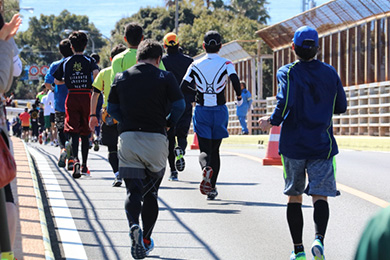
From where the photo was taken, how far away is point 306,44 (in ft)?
19.1

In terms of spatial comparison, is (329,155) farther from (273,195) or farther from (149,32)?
(149,32)

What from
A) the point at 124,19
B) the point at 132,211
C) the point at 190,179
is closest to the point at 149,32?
the point at 124,19

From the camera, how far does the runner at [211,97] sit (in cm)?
929

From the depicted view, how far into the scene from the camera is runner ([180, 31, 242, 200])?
9289mm

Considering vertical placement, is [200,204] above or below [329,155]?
below

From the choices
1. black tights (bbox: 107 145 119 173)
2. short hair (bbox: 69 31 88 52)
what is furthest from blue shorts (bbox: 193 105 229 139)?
short hair (bbox: 69 31 88 52)

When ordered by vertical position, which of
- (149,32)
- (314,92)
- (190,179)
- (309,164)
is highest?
(149,32)

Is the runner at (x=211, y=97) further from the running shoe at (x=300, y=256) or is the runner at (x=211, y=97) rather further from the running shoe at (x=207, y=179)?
the running shoe at (x=300, y=256)

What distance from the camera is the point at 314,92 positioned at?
579cm

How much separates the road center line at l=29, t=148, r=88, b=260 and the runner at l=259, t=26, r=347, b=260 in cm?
172

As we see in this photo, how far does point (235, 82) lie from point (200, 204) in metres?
1.47

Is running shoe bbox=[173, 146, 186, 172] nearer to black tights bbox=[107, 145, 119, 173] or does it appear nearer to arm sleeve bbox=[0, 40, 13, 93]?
black tights bbox=[107, 145, 119, 173]

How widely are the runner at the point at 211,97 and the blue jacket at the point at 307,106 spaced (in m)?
3.43

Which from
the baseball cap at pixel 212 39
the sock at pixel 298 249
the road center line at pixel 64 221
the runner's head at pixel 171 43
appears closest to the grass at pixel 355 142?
the runner's head at pixel 171 43
